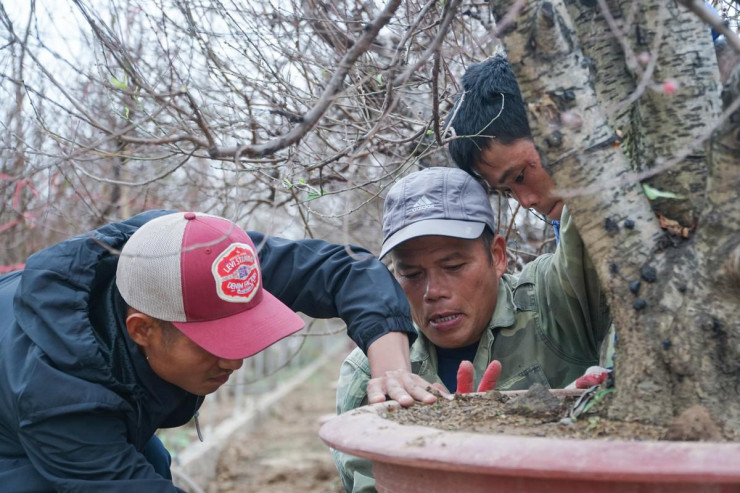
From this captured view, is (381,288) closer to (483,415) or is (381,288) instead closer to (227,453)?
(483,415)

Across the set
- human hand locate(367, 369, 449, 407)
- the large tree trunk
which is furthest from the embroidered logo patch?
the large tree trunk

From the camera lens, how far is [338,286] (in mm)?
2520

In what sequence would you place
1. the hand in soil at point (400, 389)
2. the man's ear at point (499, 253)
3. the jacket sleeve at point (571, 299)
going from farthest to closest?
1. the man's ear at point (499, 253)
2. the jacket sleeve at point (571, 299)
3. the hand in soil at point (400, 389)

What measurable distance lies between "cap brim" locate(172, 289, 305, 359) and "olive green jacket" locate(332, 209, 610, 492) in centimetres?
41

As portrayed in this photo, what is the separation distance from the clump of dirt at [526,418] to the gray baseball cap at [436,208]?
0.74m

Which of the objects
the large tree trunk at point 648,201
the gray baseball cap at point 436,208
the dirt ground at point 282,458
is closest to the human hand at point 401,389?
the large tree trunk at point 648,201

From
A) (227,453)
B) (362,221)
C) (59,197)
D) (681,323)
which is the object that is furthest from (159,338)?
(227,453)

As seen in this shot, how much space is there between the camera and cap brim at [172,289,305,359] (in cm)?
214

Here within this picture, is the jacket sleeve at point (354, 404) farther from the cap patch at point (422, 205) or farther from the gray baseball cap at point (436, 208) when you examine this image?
the cap patch at point (422, 205)

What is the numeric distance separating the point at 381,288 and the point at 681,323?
3.38 feet

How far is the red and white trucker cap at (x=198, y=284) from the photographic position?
214 cm

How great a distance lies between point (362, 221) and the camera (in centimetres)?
425

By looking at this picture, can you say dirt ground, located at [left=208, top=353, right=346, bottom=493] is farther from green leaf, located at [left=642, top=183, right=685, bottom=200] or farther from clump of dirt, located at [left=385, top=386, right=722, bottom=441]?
green leaf, located at [left=642, top=183, right=685, bottom=200]

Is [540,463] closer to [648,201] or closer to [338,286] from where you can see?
[648,201]
